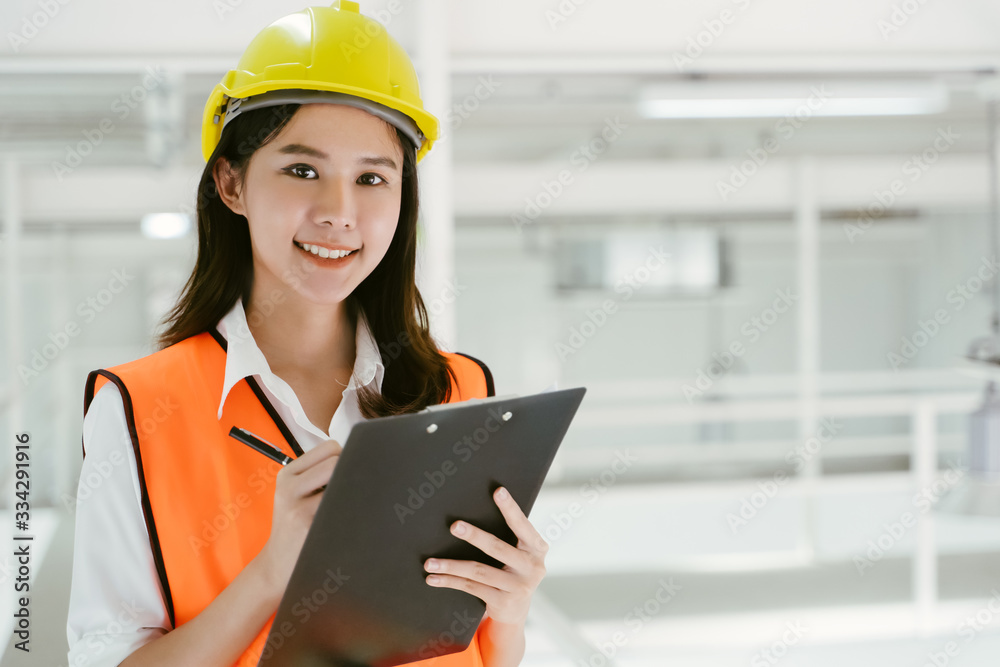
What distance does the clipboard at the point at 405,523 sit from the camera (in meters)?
0.69

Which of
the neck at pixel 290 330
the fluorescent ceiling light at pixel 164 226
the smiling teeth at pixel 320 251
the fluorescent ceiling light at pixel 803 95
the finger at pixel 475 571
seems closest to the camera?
the finger at pixel 475 571

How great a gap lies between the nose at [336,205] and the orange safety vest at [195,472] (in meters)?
0.22

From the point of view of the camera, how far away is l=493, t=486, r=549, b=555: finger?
2.59ft

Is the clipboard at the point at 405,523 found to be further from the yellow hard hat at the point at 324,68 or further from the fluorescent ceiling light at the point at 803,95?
the fluorescent ceiling light at the point at 803,95

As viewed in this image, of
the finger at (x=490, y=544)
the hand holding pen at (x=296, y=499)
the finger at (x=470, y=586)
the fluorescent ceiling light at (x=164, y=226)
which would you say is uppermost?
the fluorescent ceiling light at (x=164, y=226)

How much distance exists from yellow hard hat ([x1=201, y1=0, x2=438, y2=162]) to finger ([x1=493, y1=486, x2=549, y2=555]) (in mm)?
454


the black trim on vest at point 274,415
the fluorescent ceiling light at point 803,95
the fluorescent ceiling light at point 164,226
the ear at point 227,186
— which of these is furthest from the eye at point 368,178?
the fluorescent ceiling light at point 164,226

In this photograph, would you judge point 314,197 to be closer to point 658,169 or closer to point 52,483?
point 658,169

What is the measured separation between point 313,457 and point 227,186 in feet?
1.34

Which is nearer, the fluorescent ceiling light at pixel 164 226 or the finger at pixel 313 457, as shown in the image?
the finger at pixel 313 457

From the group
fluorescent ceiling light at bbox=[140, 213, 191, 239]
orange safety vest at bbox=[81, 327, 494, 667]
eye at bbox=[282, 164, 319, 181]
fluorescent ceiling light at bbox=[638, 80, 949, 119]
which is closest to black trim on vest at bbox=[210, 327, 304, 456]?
orange safety vest at bbox=[81, 327, 494, 667]

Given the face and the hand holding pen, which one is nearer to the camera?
the hand holding pen

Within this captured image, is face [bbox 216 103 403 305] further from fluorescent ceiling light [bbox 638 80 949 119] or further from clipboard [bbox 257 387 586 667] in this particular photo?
fluorescent ceiling light [bbox 638 80 949 119]

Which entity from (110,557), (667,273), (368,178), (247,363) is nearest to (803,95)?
(368,178)
